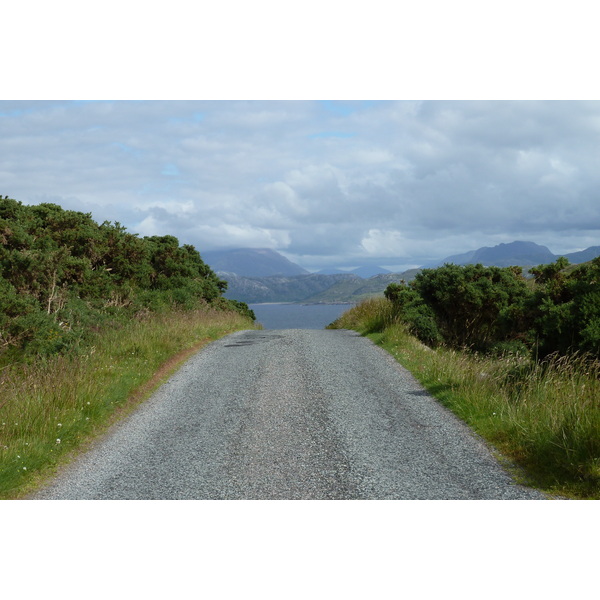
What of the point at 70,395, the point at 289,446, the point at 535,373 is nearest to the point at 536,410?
the point at 535,373

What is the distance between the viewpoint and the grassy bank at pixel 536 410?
6637mm

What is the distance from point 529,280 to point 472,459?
18642 millimetres

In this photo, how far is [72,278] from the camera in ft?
64.4

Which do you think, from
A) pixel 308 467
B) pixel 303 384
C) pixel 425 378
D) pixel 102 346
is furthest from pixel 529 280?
pixel 308 467

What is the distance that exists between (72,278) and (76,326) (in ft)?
16.9

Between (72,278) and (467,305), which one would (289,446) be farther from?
(467,305)

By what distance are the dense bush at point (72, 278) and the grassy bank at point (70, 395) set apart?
1.07 m

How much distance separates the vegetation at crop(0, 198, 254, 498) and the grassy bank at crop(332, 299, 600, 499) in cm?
630

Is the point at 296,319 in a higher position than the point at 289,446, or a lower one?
lower

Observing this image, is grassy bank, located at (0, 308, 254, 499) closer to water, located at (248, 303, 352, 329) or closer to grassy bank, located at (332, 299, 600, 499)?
grassy bank, located at (332, 299, 600, 499)

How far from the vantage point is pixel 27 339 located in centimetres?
1291

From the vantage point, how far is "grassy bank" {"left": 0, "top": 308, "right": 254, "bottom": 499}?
7200 mm

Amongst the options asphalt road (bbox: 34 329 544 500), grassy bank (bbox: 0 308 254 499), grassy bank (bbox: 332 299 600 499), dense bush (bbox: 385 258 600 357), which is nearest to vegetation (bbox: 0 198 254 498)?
grassy bank (bbox: 0 308 254 499)

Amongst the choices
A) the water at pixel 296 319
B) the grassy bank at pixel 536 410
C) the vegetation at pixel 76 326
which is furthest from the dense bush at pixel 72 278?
the grassy bank at pixel 536 410
